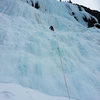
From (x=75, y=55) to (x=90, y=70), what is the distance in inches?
50.2

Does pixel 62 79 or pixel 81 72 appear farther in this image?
pixel 81 72

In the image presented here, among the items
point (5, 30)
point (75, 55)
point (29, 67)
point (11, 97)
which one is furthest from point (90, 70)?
point (5, 30)

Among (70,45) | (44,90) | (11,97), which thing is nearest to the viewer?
(11,97)

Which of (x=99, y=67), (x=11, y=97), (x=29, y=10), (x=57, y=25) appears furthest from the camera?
(x=57, y=25)

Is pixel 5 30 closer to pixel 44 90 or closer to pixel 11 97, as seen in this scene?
pixel 44 90

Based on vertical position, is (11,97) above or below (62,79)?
above

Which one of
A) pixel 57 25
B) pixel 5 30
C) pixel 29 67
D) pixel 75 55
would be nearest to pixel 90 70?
pixel 75 55

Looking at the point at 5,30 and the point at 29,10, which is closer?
the point at 5,30

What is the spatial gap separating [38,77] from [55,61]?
131 centimetres

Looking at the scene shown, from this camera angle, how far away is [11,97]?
9.66 feet

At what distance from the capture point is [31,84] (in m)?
4.48

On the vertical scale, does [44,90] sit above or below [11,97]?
below

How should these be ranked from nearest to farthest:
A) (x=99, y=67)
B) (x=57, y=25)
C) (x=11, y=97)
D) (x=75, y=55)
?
(x=11, y=97) → (x=99, y=67) → (x=75, y=55) → (x=57, y=25)

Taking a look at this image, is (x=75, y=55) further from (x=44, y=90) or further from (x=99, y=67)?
(x=44, y=90)
